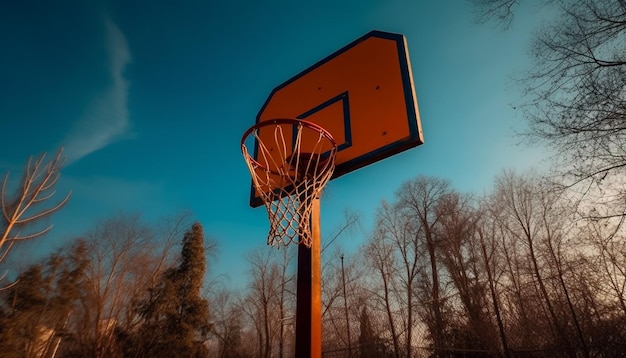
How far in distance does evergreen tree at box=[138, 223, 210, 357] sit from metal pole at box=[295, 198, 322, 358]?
15.9m

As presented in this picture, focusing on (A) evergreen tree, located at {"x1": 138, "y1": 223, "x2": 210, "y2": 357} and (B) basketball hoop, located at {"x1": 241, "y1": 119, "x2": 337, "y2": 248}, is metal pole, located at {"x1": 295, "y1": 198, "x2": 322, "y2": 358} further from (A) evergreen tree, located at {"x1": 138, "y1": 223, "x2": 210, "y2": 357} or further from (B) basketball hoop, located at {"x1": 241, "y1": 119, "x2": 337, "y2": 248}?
(A) evergreen tree, located at {"x1": 138, "y1": 223, "x2": 210, "y2": 357}

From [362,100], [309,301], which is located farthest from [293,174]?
[309,301]

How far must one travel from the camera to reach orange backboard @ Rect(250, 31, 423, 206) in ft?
11.3

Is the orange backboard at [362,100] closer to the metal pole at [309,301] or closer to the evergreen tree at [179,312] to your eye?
the metal pole at [309,301]

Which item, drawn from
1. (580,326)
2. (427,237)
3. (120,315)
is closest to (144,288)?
(120,315)

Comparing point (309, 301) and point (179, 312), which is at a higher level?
point (179, 312)

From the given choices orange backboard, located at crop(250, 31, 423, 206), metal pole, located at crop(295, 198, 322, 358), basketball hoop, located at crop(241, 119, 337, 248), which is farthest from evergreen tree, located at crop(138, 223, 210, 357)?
metal pole, located at crop(295, 198, 322, 358)

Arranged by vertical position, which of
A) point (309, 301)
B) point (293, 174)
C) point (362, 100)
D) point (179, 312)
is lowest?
point (309, 301)

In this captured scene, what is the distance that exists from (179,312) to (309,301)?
1643cm

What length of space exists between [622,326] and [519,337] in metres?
2.57

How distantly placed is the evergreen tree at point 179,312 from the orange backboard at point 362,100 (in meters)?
15.1

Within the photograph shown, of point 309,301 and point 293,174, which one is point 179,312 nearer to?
point 293,174

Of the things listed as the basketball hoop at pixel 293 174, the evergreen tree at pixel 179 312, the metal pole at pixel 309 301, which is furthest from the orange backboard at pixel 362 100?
the evergreen tree at pixel 179 312

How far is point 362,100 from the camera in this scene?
3.93 metres
